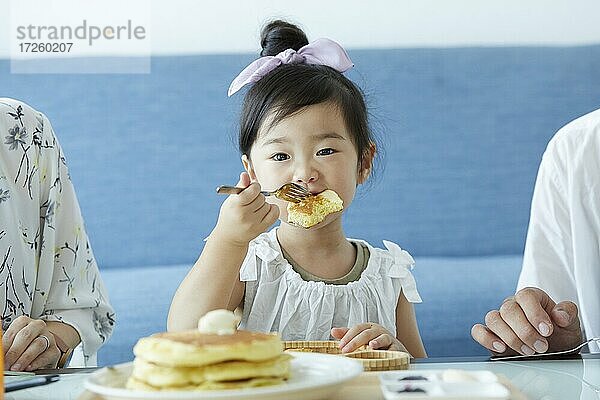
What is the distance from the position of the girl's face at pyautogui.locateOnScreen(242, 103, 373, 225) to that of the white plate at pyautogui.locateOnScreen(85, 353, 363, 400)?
762mm

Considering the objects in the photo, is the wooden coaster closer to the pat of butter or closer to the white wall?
the pat of butter

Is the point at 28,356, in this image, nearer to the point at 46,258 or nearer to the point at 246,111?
the point at 46,258

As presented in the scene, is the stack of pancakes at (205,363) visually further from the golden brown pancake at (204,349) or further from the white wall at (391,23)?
the white wall at (391,23)

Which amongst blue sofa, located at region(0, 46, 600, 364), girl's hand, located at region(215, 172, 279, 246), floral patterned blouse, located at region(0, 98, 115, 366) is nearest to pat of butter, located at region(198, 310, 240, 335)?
girl's hand, located at region(215, 172, 279, 246)

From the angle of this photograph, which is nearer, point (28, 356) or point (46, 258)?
point (28, 356)

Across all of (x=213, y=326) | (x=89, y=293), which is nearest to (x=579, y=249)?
(x=89, y=293)

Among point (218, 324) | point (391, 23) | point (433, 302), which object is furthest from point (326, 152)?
point (391, 23)

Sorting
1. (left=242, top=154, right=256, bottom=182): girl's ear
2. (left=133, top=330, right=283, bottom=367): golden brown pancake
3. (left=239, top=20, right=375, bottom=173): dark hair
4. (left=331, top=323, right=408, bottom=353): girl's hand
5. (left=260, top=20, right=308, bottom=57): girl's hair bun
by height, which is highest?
(left=260, top=20, right=308, bottom=57): girl's hair bun

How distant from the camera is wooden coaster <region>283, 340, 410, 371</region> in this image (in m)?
0.94

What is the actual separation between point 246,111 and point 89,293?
0.44 meters

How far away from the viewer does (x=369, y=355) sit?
1.04 meters

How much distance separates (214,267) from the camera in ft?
4.58

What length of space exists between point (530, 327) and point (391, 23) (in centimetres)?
214

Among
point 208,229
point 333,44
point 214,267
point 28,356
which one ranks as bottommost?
point 28,356
